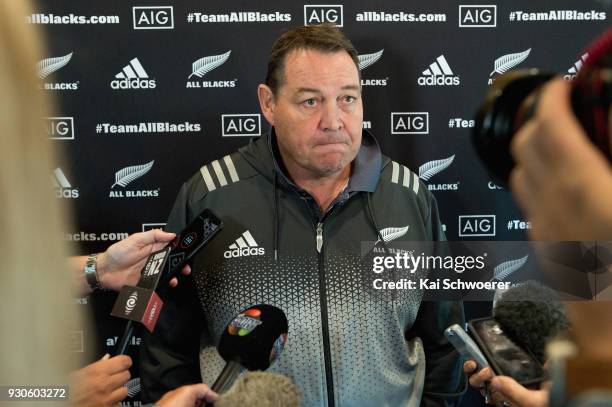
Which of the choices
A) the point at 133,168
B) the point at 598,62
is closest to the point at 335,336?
the point at 133,168

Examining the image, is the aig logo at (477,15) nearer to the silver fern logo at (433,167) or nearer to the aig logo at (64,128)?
the silver fern logo at (433,167)

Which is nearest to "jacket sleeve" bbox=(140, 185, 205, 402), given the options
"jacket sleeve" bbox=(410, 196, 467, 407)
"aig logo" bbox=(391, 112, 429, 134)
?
"jacket sleeve" bbox=(410, 196, 467, 407)

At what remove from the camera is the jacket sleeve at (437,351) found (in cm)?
213

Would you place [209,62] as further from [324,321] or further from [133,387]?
[133,387]

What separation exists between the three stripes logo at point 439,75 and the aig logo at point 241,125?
1.88 feet

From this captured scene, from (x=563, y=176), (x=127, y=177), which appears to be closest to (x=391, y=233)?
(x=127, y=177)

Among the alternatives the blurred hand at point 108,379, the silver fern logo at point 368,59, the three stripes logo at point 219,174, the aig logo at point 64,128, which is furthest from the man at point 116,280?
the silver fern logo at point 368,59

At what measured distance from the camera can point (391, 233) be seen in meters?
2.12

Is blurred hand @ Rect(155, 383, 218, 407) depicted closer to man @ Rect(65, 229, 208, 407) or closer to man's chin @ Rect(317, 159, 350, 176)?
man @ Rect(65, 229, 208, 407)

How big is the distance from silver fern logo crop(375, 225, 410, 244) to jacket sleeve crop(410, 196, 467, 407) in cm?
9

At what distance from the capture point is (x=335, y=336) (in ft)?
6.71

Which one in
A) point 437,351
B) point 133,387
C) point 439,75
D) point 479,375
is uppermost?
point 439,75

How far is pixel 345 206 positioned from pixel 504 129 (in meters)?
1.40

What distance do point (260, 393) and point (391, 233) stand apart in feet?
2.58
